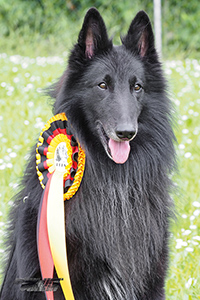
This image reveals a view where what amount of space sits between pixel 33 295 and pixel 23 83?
5.77 metres

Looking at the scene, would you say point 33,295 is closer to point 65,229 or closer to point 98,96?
point 65,229

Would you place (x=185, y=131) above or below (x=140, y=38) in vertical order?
below

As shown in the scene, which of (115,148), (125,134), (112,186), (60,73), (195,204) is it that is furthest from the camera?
(60,73)

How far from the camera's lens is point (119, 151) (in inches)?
108

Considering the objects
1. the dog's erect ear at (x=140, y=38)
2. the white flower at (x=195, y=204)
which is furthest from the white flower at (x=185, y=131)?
the dog's erect ear at (x=140, y=38)

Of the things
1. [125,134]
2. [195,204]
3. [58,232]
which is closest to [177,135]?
[195,204]

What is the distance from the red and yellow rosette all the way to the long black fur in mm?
77

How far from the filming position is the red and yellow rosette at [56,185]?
2.59 m

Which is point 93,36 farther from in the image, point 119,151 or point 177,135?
point 177,135

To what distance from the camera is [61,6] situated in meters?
12.1

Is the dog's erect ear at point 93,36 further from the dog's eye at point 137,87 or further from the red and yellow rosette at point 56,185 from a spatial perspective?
the red and yellow rosette at point 56,185

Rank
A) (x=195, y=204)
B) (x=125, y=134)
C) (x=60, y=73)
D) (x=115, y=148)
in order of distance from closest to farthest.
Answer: (x=125, y=134)
(x=115, y=148)
(x=195, y=204)
(x=60, y=73)

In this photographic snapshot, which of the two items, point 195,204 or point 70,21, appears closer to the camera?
point 195,204

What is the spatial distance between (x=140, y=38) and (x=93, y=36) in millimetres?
343
